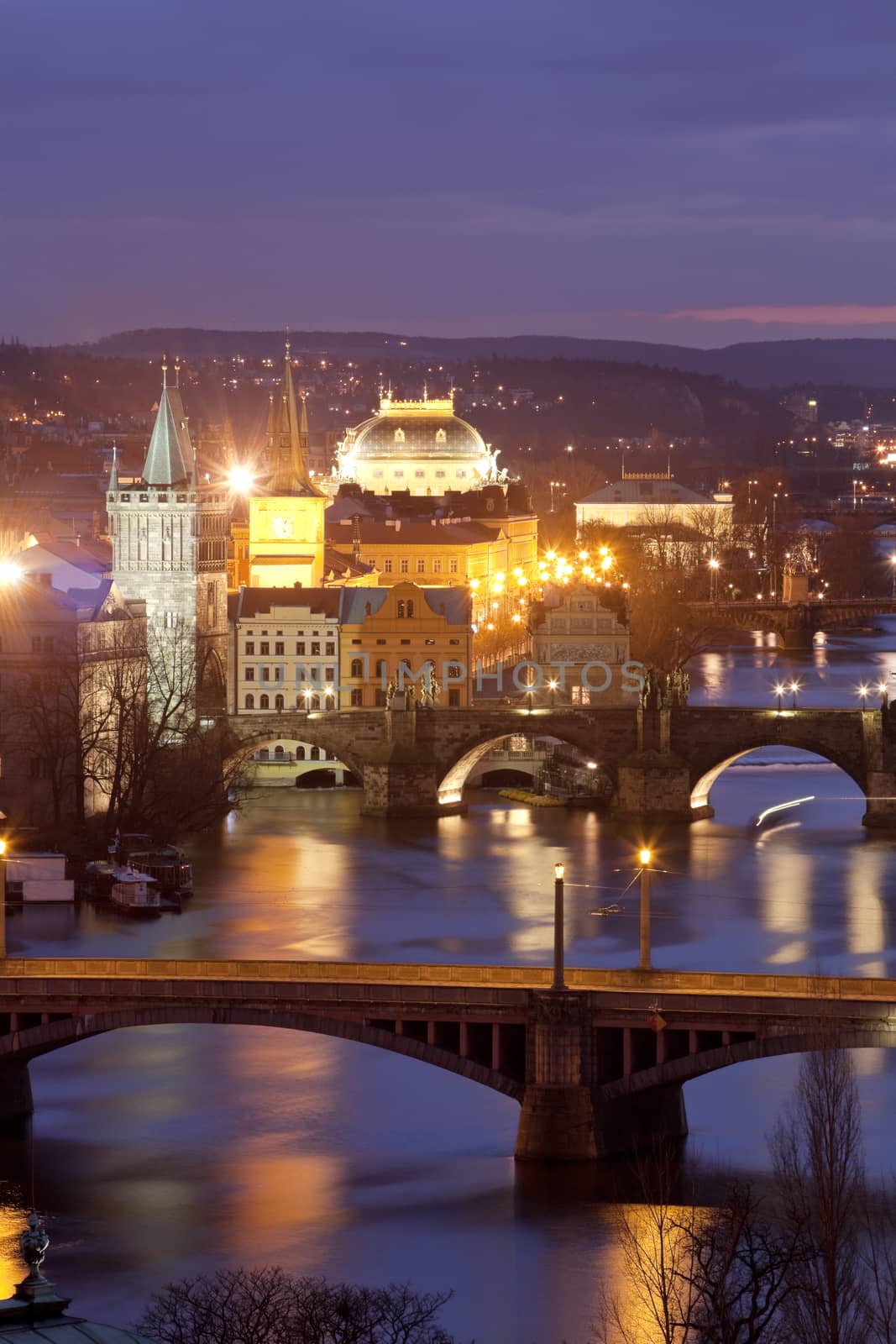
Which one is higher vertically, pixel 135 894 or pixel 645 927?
pixel 645 927

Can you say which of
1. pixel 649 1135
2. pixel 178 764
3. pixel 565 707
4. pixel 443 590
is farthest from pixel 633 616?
pixel 649 1135

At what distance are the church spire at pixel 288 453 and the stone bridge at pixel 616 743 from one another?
16451 mm

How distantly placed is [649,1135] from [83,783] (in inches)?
1001

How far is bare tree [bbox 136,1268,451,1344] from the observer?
1067 inches

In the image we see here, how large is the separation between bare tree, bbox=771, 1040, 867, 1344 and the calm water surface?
1739 millimetres

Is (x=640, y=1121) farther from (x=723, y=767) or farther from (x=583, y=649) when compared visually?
(x=583, y=649)

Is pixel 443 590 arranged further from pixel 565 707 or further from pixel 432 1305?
pixel 432 1305

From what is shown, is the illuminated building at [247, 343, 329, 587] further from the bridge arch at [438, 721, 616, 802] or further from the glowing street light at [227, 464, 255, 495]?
the bridge arch at [438, 721, 616, 802]

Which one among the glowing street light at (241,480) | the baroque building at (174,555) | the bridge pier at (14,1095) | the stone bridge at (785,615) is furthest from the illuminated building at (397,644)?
the bridge pier at (14,1095)

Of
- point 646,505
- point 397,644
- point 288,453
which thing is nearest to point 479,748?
point 397,644

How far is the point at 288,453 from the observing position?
3275 inches

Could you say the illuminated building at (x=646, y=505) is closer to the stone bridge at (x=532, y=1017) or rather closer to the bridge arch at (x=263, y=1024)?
the stone bridge at (x=532, y=1017)

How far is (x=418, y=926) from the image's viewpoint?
169 feet

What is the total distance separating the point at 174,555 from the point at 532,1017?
1489 inches
